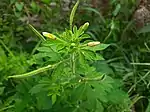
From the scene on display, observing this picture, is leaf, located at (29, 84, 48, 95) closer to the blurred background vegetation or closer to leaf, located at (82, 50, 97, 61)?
leaf, located at (82, 50, 97, 61)

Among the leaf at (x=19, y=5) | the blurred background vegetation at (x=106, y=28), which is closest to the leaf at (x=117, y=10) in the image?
the blurred background vegetation at (x=106, y=28)

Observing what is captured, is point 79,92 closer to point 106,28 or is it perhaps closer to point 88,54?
point 88,54

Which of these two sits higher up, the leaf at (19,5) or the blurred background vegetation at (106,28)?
the leaf at (19,5)

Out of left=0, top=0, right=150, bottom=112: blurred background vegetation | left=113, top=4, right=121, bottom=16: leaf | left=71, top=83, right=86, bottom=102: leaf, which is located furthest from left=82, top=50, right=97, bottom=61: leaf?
left=113, top=4, right=121, bottom=16: leaf

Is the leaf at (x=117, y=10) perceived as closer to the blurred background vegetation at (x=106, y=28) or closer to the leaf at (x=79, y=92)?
the blurred background vegetation at (x=106, y=28)

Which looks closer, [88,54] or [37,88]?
[88,54]

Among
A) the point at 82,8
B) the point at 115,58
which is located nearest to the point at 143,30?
the point at 115,58

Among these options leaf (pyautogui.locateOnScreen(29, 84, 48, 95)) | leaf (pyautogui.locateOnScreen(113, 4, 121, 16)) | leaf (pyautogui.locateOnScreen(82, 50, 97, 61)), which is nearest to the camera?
leaf (pyautogui.locateOnScreen(82, 50, 97, 61))

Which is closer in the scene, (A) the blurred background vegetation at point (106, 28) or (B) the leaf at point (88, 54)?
(B) the leaf at point (88, 54)

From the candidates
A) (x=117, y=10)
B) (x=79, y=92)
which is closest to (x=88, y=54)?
(x=79, y=92)
